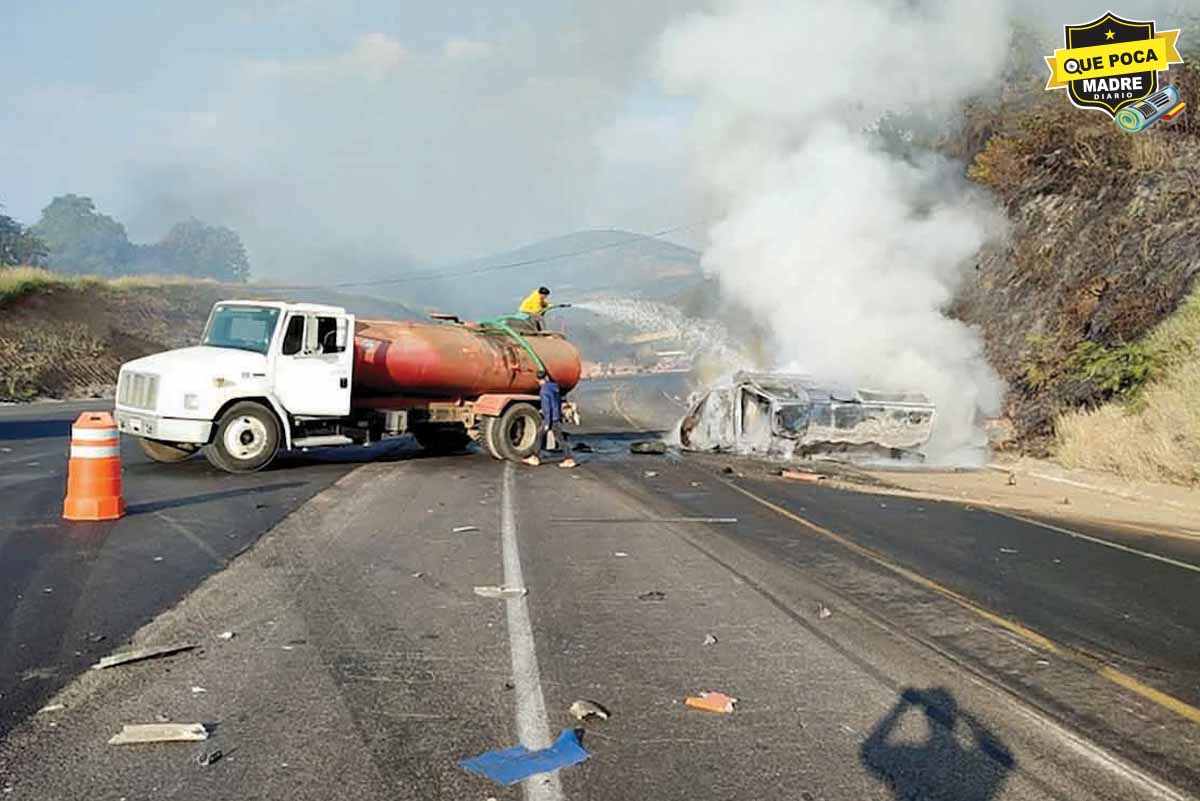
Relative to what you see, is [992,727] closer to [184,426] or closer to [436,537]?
[436,537]

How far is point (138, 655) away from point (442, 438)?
533 inches

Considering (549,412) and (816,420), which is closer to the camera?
(549,412)

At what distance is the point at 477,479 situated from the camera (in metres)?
15.7

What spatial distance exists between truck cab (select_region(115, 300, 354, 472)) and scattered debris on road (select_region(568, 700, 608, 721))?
426 inches

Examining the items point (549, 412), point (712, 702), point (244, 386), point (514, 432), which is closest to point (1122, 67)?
point (549, 412)

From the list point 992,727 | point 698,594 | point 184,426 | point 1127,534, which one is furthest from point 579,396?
point 992,727

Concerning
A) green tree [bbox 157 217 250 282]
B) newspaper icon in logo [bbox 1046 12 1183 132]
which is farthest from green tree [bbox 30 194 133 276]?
newspaper icon in logo [bbox 1046 12 1183 132]

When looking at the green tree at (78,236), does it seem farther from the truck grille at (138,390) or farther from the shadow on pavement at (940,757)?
the shadow on pavement at (940,757)

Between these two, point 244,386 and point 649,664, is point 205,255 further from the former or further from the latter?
point 649,664

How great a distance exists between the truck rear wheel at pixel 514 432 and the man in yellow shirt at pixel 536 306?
7.02 feet

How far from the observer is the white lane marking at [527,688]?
14.4 feet

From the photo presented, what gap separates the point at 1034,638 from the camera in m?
7.01

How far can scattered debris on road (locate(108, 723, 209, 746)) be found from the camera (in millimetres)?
4805

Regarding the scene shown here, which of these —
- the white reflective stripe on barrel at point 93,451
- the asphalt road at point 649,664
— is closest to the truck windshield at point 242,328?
the asphalt road at point 649,664
